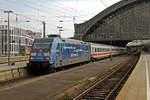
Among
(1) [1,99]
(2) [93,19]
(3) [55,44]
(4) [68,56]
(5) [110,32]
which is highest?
(2) [93,19]

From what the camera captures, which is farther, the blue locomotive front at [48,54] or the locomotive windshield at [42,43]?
the locomotive windshield at [42,43]

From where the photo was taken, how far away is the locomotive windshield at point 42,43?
1755 cm

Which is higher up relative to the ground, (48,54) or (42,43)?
(42,43)

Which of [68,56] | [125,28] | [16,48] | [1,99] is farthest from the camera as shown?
[16,48]

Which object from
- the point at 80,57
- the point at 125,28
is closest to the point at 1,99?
the point at 80,57

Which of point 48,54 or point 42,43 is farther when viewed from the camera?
point 42,43

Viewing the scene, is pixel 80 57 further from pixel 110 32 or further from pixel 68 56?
pixel 110 32

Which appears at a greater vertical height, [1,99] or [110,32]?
[110,32]

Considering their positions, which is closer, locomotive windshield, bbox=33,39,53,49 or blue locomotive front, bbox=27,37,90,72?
blue locomotive front, bbox=27,37,90,72

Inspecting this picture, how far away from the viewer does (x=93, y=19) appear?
87938 mm

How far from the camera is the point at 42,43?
17.9m

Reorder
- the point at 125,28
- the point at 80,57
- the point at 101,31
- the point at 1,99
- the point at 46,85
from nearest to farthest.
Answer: the point at 1,99 < the point at 46,85 < the point at 80,57 < the point at 125,28 < the point at 101,31

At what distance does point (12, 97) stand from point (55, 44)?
8.95m

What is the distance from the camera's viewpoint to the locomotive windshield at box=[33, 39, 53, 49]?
17.5 m
